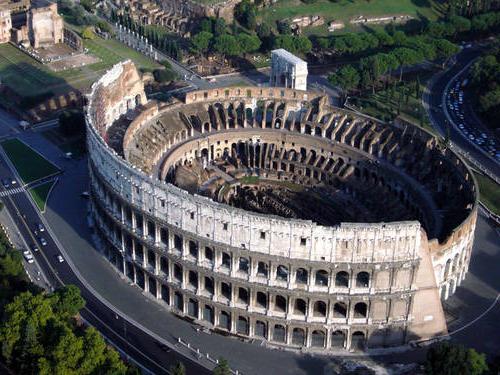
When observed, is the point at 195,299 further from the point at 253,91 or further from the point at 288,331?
the point at 253,91

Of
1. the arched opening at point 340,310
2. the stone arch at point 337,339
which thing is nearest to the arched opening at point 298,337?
the stone arch at point 337,339

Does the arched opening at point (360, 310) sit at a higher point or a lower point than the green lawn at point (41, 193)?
higher

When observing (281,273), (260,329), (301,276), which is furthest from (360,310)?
(260,329)

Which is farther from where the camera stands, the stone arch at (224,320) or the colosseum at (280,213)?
the stone arch at (224,320)

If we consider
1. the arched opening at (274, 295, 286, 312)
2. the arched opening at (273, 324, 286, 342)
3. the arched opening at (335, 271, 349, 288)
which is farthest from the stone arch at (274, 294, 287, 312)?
the arched opening at (335, 271, 349, 288)

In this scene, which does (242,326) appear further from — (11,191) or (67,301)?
(11,191)

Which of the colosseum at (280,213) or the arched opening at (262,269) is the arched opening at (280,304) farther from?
the arched opening at (262,269)
